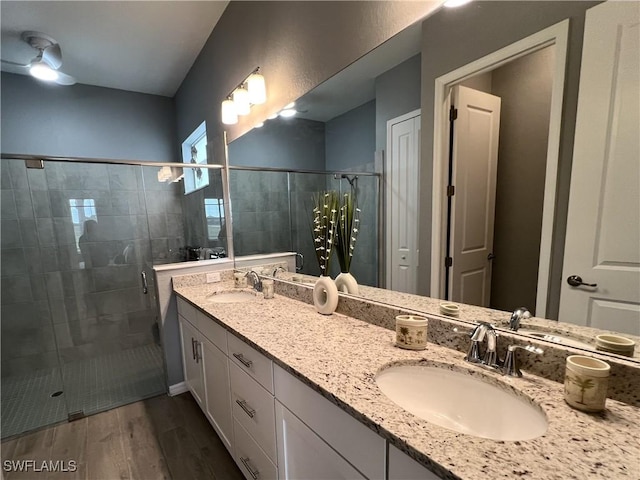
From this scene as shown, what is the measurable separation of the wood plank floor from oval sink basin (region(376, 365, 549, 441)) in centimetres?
115

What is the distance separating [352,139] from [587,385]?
117cm

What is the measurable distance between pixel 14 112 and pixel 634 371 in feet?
14.8

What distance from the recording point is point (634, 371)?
64cm

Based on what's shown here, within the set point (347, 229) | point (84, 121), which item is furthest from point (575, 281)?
point (84, 121)

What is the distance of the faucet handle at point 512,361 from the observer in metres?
0.77

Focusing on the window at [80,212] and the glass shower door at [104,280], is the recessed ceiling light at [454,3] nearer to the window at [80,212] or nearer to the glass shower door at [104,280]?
the glass shower door at [104,280]

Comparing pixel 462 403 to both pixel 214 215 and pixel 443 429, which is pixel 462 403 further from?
pixel 214 215

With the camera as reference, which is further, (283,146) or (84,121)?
(84,121)

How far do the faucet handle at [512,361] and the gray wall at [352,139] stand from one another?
0.85m

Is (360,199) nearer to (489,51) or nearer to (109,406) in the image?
(489,51)

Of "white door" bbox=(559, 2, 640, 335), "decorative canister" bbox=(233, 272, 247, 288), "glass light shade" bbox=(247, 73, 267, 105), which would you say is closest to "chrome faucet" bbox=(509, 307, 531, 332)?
"white door" bbox=(559, 2, 640, 335)

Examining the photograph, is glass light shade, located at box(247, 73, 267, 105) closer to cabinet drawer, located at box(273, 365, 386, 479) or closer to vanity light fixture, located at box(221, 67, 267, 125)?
vanity light fixture, located at box(221, 67, 267, 125)

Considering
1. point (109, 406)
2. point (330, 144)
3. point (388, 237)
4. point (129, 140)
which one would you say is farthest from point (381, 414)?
point (129, 140)

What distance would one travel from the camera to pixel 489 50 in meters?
0.86
